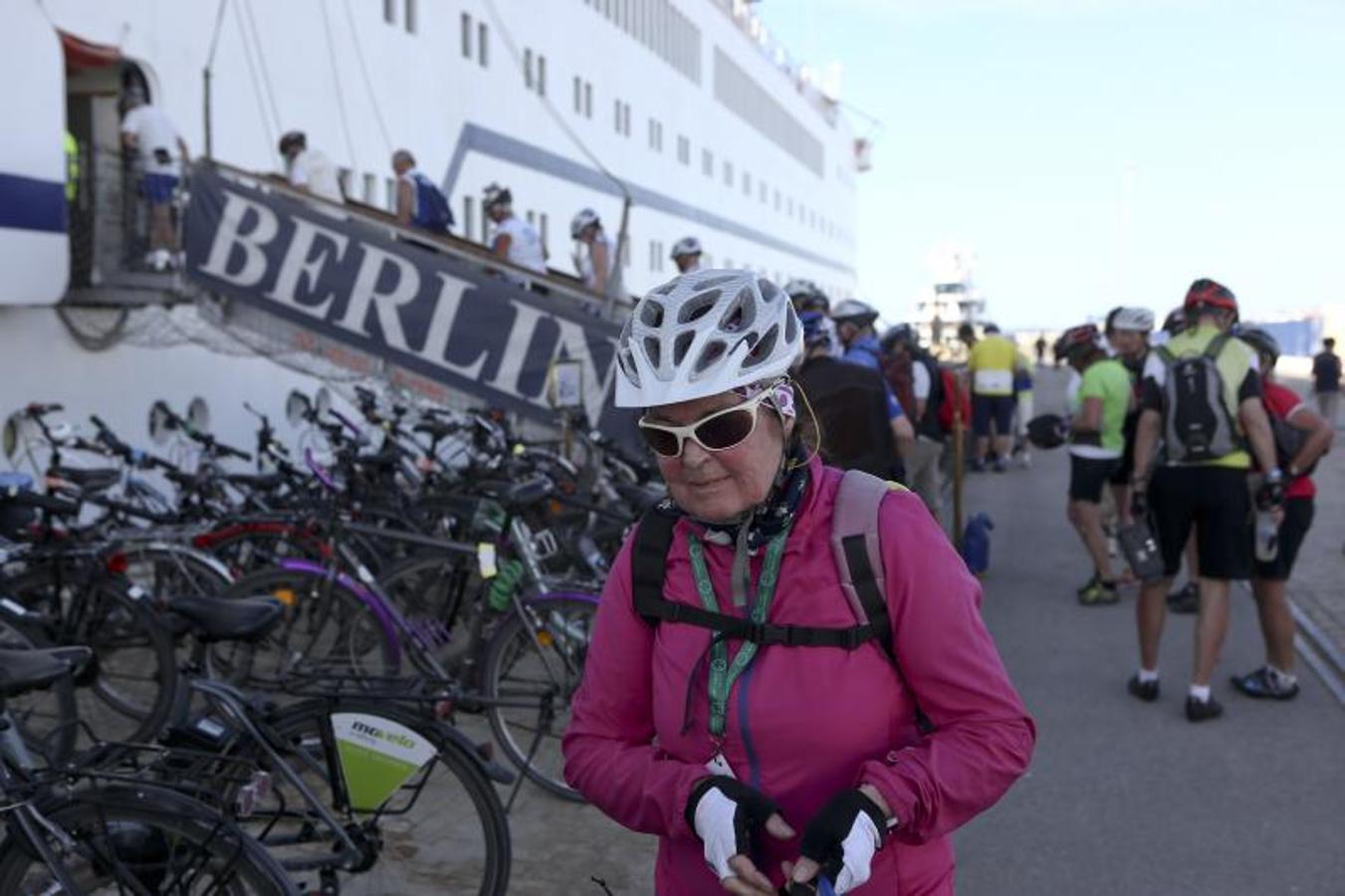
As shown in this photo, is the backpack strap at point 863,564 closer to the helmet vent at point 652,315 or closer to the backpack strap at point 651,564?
the backpack strap at point 651,564

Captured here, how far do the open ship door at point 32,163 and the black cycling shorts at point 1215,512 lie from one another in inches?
327

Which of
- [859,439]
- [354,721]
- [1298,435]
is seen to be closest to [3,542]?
[354,721]

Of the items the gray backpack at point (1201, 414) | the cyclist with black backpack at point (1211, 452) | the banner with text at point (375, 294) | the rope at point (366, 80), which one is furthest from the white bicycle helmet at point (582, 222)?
the gray backpack at point (1201, 414)

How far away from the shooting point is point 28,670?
3.38 meters

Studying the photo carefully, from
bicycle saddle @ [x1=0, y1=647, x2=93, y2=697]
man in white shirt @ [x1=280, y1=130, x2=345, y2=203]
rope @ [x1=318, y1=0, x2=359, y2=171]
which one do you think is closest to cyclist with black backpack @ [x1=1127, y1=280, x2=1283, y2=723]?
bicycle saddle @ [x1=0, y1=647, x2=93, y2=697]

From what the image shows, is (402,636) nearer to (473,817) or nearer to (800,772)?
(473,817)

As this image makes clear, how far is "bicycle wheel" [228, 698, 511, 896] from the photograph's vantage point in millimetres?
3719

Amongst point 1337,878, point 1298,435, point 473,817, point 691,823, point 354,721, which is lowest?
point 1337,878

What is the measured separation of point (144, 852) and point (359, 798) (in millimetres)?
832

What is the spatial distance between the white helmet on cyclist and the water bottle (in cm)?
260

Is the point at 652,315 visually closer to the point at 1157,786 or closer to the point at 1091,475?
the point at 1157,786

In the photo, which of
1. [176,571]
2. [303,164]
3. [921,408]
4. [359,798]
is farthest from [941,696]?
[303,164]

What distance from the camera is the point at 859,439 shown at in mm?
6320

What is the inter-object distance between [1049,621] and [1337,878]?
170 inches
